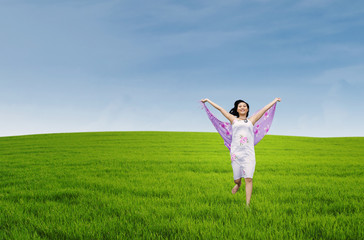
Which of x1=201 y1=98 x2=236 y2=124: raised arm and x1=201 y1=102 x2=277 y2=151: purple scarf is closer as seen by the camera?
x1=201 y1=98 x2=236 y2=124: raised arm

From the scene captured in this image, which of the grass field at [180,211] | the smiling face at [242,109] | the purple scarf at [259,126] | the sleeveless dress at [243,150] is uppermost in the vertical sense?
the smiling face at [242,109]

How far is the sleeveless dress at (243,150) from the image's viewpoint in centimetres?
548

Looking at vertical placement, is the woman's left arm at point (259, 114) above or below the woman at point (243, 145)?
above

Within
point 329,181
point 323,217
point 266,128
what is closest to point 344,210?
point 323,217

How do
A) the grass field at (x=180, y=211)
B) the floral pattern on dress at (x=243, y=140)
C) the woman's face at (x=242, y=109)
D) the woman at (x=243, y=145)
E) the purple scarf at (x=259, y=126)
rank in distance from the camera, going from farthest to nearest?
the purple scarf at (x=259, y=126), the woman's face at (x=242, y=109), the floral pattern on dress at (x=243, y=140), the woman at (x=243, y=145), the grass field at (x=180, y=211)

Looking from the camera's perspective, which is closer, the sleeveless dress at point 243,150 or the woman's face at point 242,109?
the sleeveless dress at point 243,150

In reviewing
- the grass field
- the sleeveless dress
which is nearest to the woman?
the sleeveless dress

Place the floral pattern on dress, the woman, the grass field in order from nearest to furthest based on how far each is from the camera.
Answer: the grass field, the woman, the floral pattern on dress

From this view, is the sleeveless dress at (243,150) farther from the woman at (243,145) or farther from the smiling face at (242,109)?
the smiling face at (242,109)

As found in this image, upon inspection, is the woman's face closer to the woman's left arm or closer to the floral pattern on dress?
the woman's left arm

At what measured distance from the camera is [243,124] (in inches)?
224

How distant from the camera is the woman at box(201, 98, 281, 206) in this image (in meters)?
5.44

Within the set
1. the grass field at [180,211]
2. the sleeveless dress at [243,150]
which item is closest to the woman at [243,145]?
the sleeveless dress at [243,150]

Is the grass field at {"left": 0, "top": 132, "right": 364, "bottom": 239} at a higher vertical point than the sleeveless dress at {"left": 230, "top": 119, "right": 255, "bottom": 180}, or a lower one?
lower
